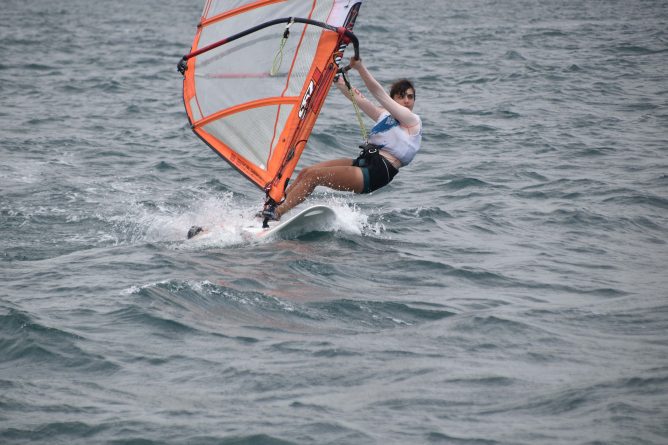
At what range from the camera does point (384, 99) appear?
28.1 ft

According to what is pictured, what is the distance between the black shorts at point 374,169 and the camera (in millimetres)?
9047

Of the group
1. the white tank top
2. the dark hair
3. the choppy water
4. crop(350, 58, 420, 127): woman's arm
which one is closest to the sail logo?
crop(350, 58, 420, 127): woman's arm

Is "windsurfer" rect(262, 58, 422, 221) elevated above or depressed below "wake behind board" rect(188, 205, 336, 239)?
above

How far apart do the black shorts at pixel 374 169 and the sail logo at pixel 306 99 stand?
75 cm

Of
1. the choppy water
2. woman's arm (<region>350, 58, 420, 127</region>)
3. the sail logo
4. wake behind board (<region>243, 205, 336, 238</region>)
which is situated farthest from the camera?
wake behind board (<region>243, 205, 336, 238</region>)

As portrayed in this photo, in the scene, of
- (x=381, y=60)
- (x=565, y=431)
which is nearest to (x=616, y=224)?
(x=565, y=431)

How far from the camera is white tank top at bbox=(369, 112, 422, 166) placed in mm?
9031

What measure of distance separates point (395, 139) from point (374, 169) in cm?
36

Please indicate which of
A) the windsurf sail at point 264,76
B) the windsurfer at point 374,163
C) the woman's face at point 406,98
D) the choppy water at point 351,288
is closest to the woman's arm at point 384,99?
the windsurfer at point 374,163

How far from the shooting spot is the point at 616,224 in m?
9.92

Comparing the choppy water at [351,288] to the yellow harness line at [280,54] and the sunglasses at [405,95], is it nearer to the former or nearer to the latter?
the sunglasses at [405,95]

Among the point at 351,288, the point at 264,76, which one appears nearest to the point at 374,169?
the point at 264,76

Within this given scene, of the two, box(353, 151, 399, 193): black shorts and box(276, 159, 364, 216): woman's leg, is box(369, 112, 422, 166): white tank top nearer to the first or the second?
box(353, 151, 399, 193): black shorts

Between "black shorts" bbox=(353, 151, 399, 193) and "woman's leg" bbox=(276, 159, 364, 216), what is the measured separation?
0.06 m
